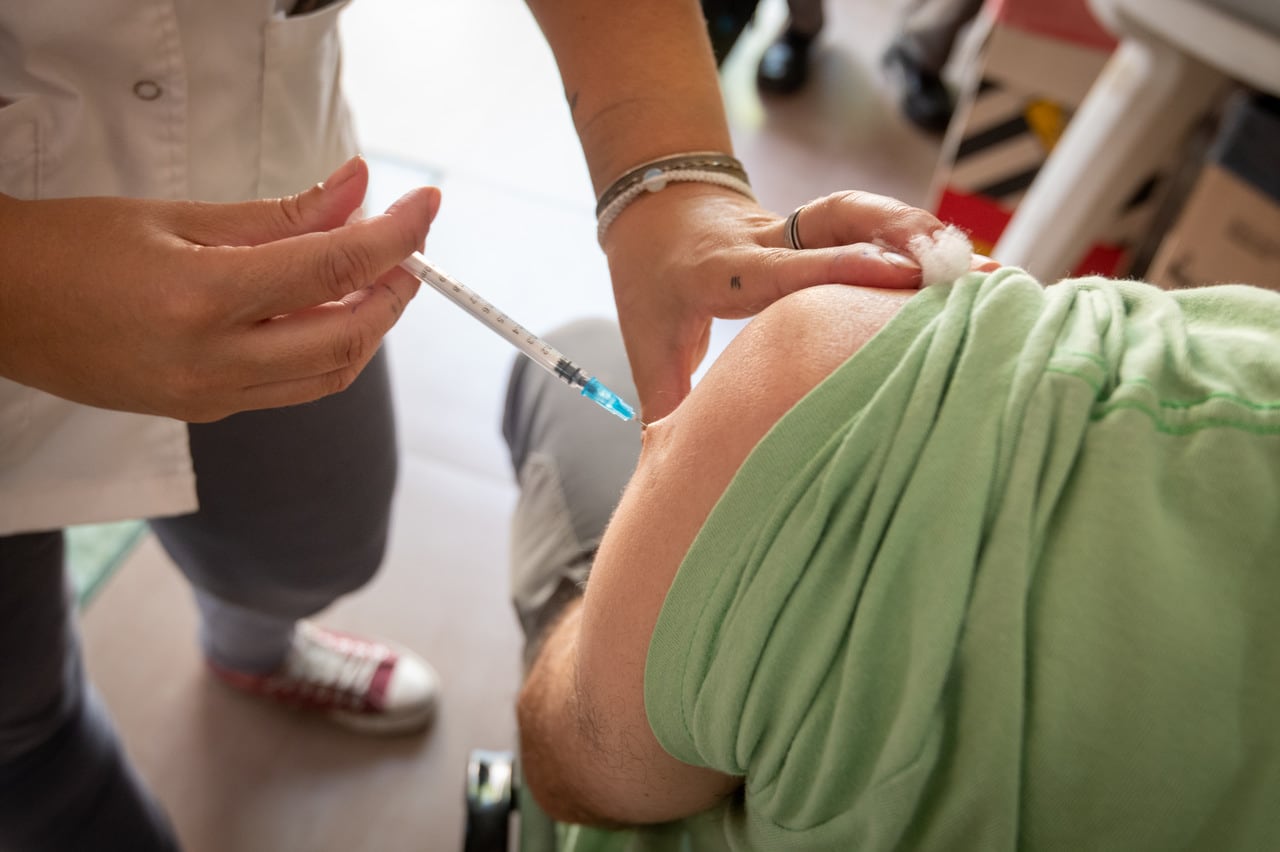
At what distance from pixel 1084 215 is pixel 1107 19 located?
0.33m

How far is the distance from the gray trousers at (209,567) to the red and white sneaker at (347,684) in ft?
0.95

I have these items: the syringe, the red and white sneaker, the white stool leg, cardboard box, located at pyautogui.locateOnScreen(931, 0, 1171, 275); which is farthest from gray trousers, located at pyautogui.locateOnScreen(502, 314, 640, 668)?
cardboard box, located at pyautogui.locateOnScreen(931, 0, 1171, 275)

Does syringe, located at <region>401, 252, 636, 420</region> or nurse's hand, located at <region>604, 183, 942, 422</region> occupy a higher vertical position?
nurse's hand, located at <region>604, 183, 942, 422</region>

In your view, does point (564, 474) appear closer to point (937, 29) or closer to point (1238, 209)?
point (1238, 209)

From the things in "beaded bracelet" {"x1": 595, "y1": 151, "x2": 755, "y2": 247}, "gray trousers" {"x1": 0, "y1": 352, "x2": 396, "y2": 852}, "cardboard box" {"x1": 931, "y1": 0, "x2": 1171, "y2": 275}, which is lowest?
"gray trousers" {"x1": 0, "y1": 352, "x2": 396, "y2": 852}

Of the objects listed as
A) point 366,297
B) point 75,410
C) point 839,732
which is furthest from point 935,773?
point 75,410

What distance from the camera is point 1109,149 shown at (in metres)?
1.46

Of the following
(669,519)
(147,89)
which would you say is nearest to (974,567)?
Result: (669,519)

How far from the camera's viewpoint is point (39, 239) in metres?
0.57

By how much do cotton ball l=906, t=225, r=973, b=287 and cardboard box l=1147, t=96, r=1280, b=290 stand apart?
1122 millimetres

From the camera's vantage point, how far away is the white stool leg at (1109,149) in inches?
53.3

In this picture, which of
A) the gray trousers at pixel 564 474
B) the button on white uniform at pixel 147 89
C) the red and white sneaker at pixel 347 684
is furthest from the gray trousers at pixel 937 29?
the button on white uniform at pixel 147 89

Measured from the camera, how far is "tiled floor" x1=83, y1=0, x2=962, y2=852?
131cm

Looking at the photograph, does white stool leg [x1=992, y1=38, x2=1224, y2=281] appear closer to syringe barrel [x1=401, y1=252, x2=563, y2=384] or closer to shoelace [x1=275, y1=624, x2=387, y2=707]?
syringe barrel [x1=401, y1=252, x2=563, y2=384]
